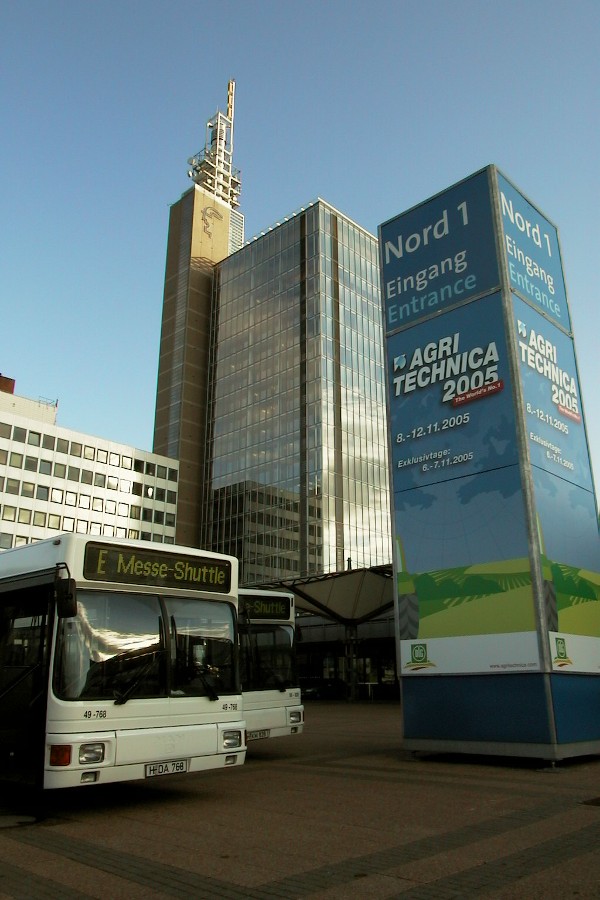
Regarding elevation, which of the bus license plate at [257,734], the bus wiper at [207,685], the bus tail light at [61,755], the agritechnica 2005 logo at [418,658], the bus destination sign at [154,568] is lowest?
the bus license plate at [257,734]

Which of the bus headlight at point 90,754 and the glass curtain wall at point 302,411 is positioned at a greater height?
the glass curtain wall at point 302,411

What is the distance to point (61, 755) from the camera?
749cm

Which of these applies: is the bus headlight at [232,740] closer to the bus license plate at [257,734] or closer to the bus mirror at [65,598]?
the bus mirror at [65,598]

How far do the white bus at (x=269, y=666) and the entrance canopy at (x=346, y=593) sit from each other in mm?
21442

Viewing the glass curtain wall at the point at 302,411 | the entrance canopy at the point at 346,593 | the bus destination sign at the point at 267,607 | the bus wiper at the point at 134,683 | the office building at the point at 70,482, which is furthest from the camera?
the glass curtain wall at the point at 302,411

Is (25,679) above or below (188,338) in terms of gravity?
below

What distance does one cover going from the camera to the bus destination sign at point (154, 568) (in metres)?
8.34

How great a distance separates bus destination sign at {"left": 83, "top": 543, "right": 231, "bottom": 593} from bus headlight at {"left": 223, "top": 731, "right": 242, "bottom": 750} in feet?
5.80

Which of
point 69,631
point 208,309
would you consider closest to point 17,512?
point 208,309

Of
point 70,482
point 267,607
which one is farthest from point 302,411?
point 267,607

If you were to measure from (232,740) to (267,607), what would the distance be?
19.8 ft

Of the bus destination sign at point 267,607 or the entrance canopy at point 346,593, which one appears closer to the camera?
the bus destination sign at point 267,607

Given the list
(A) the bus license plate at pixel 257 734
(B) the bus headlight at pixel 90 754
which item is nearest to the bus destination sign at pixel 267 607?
(A) the bus license plate at pixel 257 734

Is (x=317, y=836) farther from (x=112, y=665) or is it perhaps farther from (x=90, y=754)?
(x=112, y=665)
